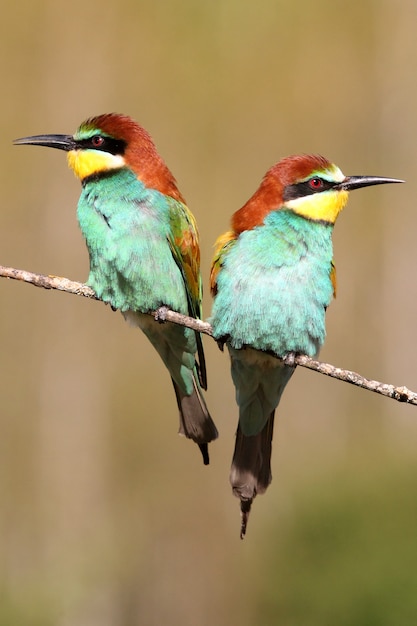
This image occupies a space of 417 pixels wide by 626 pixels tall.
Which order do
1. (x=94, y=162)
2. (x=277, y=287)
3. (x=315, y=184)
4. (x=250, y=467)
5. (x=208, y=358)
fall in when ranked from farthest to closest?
1. (x=208, y=358)
2. (x=250, y=467)
3. (x=94, y=162)
4. (x=315, y=184)
5. (x=277, y=287)

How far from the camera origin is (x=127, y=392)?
8227 mm

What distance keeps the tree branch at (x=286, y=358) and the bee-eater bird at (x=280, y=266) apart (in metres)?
0.08

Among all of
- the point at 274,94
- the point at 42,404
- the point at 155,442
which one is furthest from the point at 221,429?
the point at 274,94

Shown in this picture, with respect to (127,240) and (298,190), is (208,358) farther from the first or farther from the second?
(298,190)

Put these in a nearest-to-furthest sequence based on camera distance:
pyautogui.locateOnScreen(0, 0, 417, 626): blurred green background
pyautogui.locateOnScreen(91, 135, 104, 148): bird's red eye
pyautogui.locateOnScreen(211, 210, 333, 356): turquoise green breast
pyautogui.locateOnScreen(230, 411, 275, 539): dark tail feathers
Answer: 1. pyautogui.locateOnScreen(211, 210, 333, 356): turquoise green breast
2. pyautogui.locateOnScreen(91, 135, 104, 148): bird's red eye
3. pyautogui.locateOnScreen(230, 411, 275, 539): dark tail feathers
4. pyautogui.locateOnScreen(0, 0, 417, 626): blurred green background

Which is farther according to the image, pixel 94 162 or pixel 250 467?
pixel 250 467

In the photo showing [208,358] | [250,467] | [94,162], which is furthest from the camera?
[208,358]

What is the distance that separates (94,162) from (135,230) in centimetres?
24

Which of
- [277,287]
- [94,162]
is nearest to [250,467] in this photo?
[277,287]

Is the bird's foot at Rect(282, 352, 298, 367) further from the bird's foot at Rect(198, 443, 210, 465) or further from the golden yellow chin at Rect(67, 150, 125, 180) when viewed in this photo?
the golden yellow chin at Rect(67, 150, 125, 180)

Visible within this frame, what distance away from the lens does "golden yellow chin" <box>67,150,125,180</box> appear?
3.14 m

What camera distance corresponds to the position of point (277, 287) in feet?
9.61

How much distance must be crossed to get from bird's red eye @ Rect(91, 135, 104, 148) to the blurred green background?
252 cm

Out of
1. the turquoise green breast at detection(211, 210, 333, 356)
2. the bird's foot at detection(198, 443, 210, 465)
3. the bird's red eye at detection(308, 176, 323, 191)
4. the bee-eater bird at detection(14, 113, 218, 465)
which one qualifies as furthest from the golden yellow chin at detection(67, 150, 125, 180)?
the bird's foot at detection(198, 443, 210, 465)
